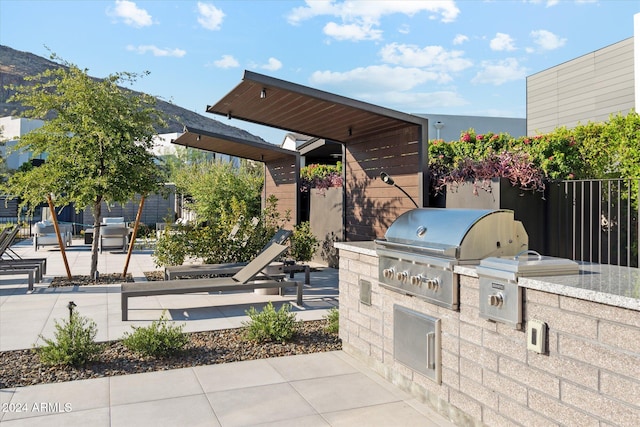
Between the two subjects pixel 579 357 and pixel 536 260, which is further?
pixel 536 260

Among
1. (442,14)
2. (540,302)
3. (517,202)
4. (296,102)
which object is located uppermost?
(442,14)

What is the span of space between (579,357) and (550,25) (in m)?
10.8

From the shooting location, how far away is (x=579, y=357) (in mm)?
2604

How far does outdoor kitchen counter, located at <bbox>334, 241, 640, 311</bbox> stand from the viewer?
2395 millimetres

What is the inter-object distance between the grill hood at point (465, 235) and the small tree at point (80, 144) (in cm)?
714

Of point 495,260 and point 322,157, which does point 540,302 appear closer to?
point 495,260

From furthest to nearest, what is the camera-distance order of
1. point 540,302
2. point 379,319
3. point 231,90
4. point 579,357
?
1. point 231,90
2. point 379,319
3. point 540,302
4. point 579,357

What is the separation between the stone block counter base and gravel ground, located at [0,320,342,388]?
1619 mm

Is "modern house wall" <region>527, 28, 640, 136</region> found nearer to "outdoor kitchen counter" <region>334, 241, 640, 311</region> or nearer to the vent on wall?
the vent on wall

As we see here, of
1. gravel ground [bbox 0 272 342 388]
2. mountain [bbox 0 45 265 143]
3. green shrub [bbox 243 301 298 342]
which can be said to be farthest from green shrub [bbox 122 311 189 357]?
mountain [bbox 0 45 265 143]

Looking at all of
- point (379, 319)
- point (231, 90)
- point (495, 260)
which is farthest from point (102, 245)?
point (495, 260)

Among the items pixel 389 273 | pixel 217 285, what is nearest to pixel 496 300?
pixel 389 273

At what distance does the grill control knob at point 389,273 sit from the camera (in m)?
4.17

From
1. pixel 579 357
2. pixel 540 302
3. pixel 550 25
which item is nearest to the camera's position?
pixel 579 357
